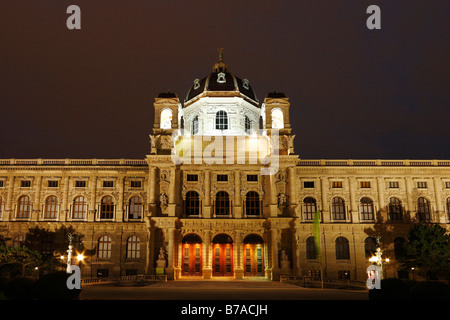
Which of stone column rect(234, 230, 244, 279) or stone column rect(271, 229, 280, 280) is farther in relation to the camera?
stone column rect(234, 230, 244, 279)

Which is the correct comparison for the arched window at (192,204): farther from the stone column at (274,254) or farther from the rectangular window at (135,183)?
the stone column at (274,254)

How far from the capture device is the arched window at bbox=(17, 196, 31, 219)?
60250mm

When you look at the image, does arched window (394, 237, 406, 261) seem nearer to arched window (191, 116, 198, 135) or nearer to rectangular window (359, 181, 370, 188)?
rectangular window (359, 181, 370, 188)

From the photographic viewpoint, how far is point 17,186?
2398 inches

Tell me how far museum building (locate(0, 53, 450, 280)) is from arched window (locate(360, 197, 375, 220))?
11.2 inches

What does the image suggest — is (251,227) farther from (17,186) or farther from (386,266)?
(17,186)

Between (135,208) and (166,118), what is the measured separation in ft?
42.3

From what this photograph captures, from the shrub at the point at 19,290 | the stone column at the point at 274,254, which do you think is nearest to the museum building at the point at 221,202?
the stone column at the point at 274,254

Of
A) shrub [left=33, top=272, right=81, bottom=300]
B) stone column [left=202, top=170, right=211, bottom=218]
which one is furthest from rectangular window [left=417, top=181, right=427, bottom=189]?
shrub [left=33, top=272, right=81, bottom=300]

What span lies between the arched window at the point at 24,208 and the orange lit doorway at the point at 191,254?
2212cm

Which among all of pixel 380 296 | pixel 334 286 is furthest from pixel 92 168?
pixel 380 296

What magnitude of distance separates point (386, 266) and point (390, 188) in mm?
10475

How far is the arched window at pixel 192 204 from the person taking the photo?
56.9 metres

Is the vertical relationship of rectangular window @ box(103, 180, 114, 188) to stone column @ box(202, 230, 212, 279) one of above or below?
above
